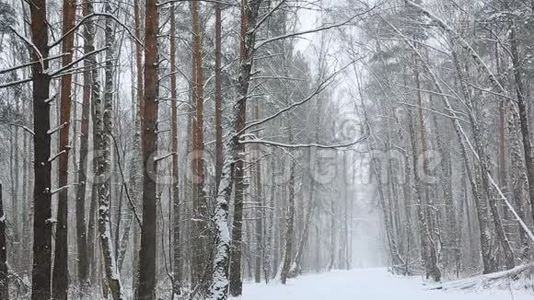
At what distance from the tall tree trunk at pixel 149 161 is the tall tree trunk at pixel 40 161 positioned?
162cm

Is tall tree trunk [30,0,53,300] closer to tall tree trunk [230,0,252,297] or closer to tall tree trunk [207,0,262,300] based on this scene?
tall tree trunk [207,0,262,300]

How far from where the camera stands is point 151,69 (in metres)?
7.76

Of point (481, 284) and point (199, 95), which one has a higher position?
point (199, 95)


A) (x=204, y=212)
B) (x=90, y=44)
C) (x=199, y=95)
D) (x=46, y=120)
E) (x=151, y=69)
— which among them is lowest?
(x=204, y=212)

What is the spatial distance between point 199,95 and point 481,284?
861 centimetres

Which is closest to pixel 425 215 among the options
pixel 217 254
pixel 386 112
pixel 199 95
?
pixel 386 112

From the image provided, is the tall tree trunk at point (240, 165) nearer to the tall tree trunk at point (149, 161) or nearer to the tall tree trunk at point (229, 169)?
the tall tree trunk at point (229, 169)

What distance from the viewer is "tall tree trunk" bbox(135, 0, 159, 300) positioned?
7516 mm

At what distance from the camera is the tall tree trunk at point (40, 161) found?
5930 mm

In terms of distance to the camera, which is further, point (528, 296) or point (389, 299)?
point (389, 299)

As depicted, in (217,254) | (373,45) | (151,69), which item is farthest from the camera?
(373,45)

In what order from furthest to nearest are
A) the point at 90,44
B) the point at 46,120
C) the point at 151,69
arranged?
the point at 90,44
the point at 151,69
the point at 46,120

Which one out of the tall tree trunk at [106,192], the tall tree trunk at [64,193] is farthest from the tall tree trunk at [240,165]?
the tall tree trunk at [64,193]

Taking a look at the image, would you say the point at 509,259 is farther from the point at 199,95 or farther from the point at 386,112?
the point at 386,112
